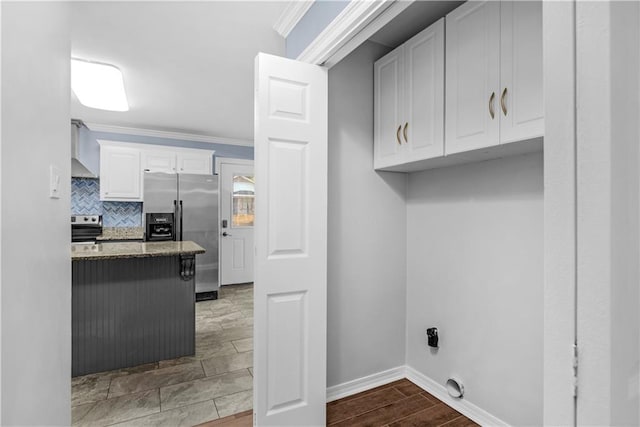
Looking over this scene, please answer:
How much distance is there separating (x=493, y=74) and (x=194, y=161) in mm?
4594

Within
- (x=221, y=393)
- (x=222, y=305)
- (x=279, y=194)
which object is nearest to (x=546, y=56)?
(x=279, y=194)

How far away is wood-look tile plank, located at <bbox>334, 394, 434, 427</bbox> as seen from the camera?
1943 mm

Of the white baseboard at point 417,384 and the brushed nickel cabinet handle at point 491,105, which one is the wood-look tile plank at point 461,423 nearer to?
the white baseboard at point 417,384

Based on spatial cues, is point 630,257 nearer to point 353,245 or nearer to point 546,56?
point 546,56

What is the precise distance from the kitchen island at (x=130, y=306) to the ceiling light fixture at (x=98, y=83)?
1.47m

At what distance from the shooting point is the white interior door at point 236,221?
542 centimetres

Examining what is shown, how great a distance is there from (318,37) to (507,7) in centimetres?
91

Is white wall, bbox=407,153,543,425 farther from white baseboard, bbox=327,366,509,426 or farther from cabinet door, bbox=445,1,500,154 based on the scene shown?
cabinet door, bbox=445,1,500,154

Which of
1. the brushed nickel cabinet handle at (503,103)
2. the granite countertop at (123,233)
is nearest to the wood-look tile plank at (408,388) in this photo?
the brushed nickel cabinet handle at (503,103)

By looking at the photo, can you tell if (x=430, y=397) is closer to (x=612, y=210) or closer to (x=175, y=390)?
(x=175, y=390)

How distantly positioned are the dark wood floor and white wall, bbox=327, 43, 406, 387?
0.52 ft

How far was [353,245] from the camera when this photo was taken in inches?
90.2

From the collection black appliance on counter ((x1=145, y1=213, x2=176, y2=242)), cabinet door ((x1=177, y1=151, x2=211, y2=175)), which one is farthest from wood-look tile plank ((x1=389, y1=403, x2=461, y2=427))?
cabinet door ((x1=177, y1=151, x2=211, y2=175))

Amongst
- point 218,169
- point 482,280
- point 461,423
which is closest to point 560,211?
point 482,280
